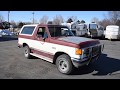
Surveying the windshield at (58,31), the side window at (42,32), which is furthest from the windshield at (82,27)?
the side window at (42,32)

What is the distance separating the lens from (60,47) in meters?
6.60

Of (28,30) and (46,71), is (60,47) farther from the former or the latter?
(28,30)

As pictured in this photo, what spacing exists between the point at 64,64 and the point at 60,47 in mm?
703

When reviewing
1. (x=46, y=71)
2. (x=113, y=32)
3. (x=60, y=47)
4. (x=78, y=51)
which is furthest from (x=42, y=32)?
(x=113, y=32)

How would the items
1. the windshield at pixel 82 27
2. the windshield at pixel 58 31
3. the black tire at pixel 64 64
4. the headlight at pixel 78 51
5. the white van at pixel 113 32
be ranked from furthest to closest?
the windshield at pixel 82 27, the white van at pixel 113 32, the windshield at pixel 58 31, the black tire at pixel 64 64, the headlight at pixel 78 51

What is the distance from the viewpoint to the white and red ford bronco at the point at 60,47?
241 inches

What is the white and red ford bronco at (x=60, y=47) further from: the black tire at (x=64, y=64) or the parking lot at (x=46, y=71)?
the parking lot at (x=46, y=71)

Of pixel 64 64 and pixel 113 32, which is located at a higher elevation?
pixel 113 32

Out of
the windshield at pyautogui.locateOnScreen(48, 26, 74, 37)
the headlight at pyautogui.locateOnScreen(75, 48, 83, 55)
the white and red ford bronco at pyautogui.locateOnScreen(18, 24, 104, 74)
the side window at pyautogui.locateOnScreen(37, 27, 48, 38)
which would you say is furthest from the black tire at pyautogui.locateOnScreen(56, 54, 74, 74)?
the side window at pyautogui.locateOnScreen(37, 27, 48, 38)

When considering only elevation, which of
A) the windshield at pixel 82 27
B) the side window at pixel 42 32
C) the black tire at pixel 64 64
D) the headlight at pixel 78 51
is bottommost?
the black tire at pixel 64 64

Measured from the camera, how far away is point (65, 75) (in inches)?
252

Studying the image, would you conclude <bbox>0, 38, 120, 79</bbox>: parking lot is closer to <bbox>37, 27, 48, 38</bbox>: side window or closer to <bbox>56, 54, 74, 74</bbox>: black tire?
<bbox>56, 54, 74, 74</bbox>: black tire
